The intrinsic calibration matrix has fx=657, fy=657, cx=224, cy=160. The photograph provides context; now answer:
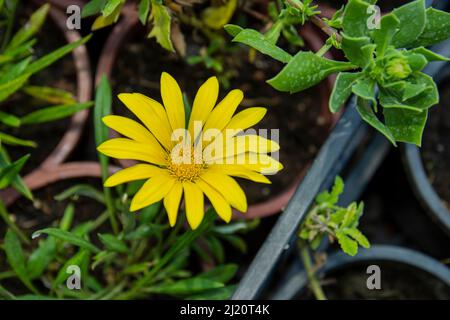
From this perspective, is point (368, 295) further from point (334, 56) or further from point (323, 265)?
point (334, 56)

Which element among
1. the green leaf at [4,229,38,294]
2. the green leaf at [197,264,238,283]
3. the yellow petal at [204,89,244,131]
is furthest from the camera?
the green leaf at [197,264,238,283]

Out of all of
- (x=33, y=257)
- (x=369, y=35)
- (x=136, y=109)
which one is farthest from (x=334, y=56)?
(x=33, y=257)

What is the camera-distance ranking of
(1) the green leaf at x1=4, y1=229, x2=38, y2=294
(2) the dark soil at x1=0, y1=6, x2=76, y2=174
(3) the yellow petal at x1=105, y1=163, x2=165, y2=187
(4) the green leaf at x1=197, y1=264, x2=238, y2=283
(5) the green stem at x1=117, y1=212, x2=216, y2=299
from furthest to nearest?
1. (2) the dark soil at x1=0, y1=6, x2=76, y2=174
2. (4) the green leaf at x1=197, y1=264, x2=238, y2=283
3. (1) the green leaf at x1=4, y1=229, x2=38, y2=294
4. (5) the green stem at x1=117, y1=212, x2=216, y2=299
5. (3) the yellow petal at x1=105, y1=163, x2=165, y2=187

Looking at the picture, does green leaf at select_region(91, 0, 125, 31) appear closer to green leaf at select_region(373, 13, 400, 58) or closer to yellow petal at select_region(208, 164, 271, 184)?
yellow petal at select_region(208, 164, 271, 184)

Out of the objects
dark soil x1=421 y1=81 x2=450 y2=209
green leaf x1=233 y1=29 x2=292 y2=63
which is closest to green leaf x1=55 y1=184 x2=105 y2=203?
green leaf x1=233 y1=29 x2=292 y2=63

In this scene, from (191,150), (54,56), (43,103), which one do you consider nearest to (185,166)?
(191,150)

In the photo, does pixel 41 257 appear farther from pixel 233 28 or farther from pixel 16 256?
pixel 233 28
